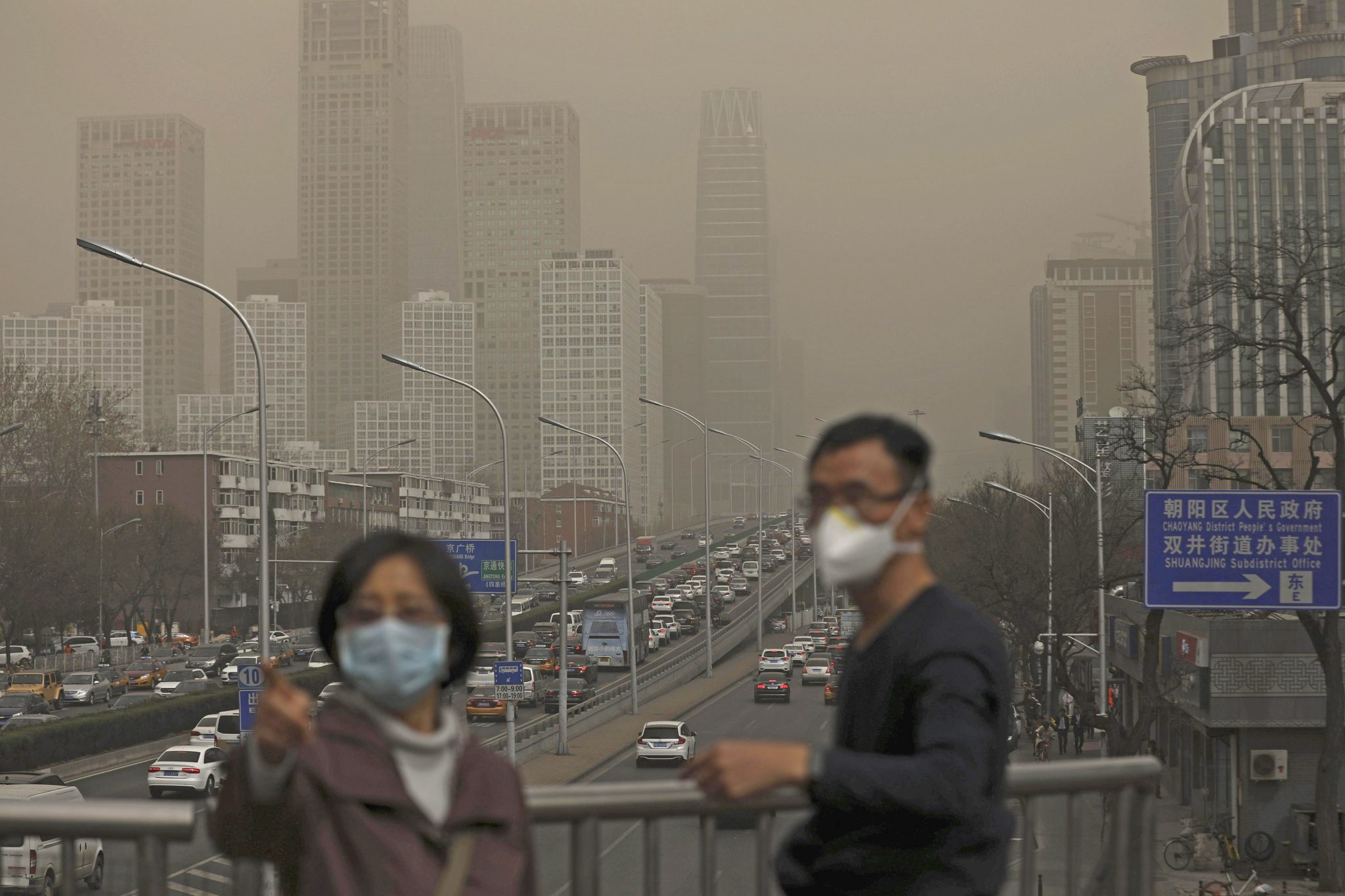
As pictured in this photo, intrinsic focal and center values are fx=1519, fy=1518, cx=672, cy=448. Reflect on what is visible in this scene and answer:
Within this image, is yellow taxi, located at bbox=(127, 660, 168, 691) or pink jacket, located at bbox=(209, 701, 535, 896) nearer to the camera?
pink jacket, located at bbox=(209, 701, 535, 896)

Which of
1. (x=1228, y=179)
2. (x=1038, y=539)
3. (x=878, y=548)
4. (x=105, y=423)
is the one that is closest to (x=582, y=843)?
(x=878, y=548)

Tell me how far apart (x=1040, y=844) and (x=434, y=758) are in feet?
7.99

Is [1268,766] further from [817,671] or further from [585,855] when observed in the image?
[817,671]

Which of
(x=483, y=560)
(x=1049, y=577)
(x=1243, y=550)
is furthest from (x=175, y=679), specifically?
(x=1243, y=550)

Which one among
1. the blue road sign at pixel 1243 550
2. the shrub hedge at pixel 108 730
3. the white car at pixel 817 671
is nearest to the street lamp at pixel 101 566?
the shrub hedge at pixel 108 730

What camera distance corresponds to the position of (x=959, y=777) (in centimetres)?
288

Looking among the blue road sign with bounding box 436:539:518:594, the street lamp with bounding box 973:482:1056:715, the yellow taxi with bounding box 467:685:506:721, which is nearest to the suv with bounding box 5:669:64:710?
the yellow taxi with bounding box 467:685:506:721

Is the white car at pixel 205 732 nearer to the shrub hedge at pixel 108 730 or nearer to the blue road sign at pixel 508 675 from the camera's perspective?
the shrub hedge at pixel 108 730

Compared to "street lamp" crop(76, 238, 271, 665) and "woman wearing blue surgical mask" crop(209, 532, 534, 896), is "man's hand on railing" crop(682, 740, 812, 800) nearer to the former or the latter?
"woman wearing blue surgical mask" crop(209, 532, 534, 896)

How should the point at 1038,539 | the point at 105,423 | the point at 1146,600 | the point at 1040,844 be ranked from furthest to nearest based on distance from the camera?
the point at 105,423 < the point at 1038,539 < the point at 1146,600 < the point at 1040,844

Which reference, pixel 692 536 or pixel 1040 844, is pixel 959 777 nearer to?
pixel 1040 844

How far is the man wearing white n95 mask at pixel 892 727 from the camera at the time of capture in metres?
2.91

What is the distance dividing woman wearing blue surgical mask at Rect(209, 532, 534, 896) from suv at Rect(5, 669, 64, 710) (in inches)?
1927

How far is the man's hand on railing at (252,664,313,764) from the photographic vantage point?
2869mm
